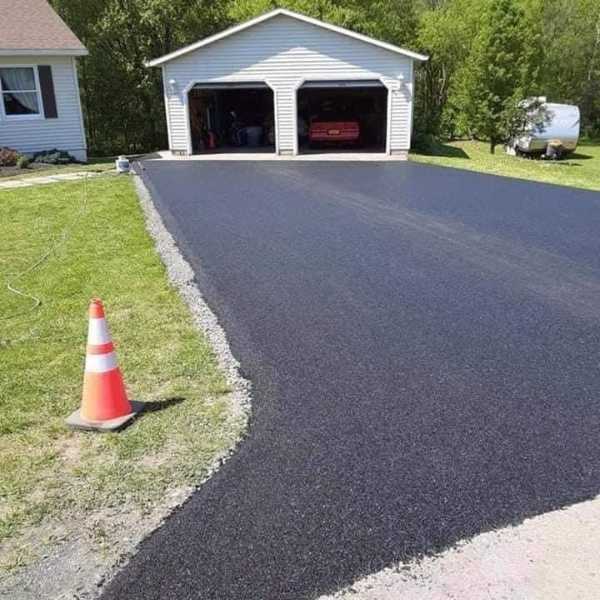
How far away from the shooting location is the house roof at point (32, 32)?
55.4ft

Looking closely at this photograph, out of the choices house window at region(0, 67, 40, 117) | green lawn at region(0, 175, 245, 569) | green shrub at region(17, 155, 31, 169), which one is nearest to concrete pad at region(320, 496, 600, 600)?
green lawn at region(0, 175, 245, 569)

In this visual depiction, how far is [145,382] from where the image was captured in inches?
159

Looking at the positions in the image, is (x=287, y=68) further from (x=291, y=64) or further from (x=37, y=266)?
(x=37, y=266)

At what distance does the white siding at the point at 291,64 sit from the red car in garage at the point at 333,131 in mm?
1803

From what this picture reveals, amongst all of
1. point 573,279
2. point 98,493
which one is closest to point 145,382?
point 98,493

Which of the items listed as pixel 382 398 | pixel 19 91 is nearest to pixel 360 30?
pixel 19 91

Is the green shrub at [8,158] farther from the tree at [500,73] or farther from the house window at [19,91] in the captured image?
the tree at [500,73]

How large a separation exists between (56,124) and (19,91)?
1.30 m

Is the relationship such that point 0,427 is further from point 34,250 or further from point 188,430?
point 34,250

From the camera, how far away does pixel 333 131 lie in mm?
20422

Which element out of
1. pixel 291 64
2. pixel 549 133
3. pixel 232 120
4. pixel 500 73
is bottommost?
pixel 549 133

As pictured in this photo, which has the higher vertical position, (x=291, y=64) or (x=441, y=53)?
(x=441, y=53)

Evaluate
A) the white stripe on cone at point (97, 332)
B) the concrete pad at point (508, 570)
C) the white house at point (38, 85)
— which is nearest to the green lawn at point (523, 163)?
the white house at point (38, 85)

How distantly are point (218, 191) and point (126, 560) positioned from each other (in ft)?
32.8
